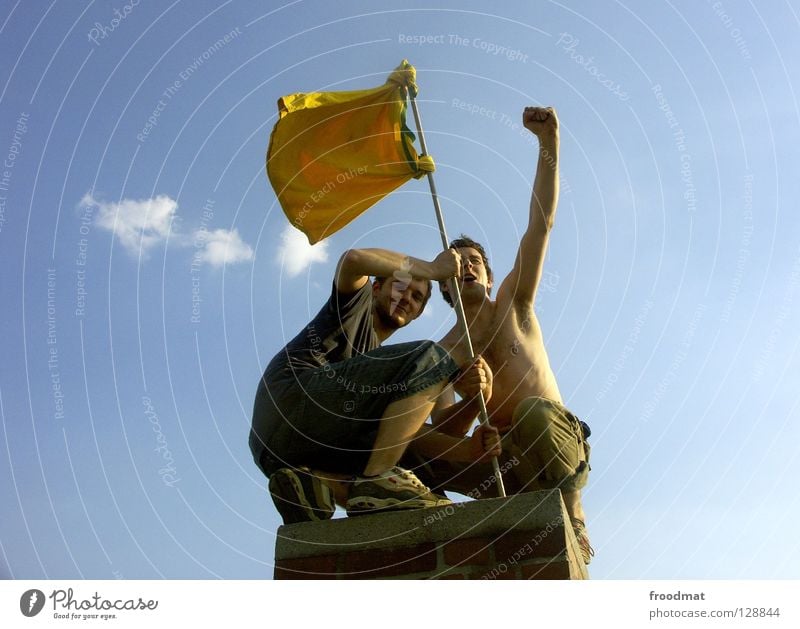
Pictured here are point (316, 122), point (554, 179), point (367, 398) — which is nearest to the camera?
point (367, 398)

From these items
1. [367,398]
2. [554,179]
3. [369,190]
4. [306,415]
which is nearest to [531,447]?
[367,398]

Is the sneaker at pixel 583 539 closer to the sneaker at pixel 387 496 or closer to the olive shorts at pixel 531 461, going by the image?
the olive shorts at pixel 531 461

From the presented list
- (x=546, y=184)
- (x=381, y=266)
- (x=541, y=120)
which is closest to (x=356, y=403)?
(x=381, y=266)

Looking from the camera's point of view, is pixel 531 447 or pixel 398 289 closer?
pixel 531 447

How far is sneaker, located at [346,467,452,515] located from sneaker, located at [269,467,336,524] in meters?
0.12

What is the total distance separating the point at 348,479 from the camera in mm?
3553

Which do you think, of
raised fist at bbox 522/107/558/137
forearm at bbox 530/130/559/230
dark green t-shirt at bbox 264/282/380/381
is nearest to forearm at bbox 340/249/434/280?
dark green t-shirt at bbox 264/282/380/381

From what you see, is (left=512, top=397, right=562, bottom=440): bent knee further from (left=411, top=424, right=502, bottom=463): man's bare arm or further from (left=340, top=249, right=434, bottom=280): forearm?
(left=340, top=249, right=434, bottom=280): forearm

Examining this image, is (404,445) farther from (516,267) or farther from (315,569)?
(516,267)

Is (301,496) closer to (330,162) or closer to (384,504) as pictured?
(384,504)

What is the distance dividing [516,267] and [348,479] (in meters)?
1.72

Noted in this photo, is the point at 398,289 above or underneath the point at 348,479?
above

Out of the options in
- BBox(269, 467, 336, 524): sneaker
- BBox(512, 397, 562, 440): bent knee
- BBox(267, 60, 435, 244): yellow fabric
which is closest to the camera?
BBox(269, 467, 336, 524): sneaker

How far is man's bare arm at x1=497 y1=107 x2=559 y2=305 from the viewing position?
172 inches
